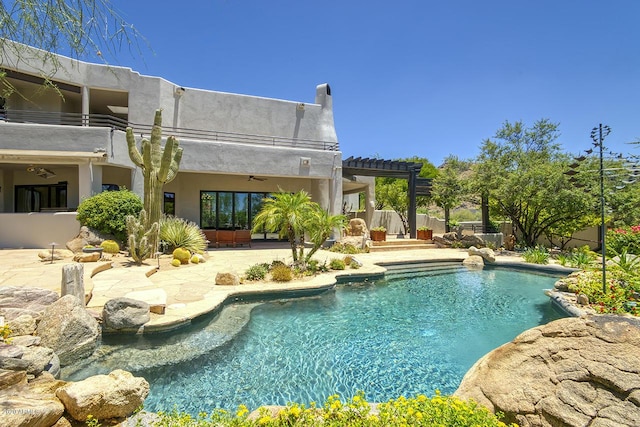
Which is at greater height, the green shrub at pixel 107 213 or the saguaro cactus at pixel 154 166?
the saguaro cactus at pixel 154 166

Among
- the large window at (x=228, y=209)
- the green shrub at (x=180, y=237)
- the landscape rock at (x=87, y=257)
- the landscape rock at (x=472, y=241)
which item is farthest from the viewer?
the large window at (x=228, y=209)

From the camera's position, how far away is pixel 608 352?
2.91 metres

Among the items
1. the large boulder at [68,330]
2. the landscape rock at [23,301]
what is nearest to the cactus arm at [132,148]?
the landscape rock at [23,301]

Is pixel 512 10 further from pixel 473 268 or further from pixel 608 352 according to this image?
pixel 608 352

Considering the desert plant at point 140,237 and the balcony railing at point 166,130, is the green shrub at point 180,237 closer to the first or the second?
the desert plant at point 140,237

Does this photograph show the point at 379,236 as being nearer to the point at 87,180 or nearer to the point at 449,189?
the point at 449,189

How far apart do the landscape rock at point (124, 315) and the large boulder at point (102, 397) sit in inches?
86.1

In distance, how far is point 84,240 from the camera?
36.5 ft

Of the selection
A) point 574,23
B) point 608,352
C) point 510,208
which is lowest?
point 608,352

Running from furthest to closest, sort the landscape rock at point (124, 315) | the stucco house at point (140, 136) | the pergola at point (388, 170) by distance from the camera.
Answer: the pergola at point (388, 170), the stucco house at point (140, 136), the landscape rock at point (124, 315)

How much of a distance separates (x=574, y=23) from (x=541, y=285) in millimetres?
9594

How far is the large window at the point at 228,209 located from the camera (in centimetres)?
1746

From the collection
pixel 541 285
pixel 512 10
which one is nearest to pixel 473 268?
pixel 541 285

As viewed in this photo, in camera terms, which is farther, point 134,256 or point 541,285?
point 541,285
